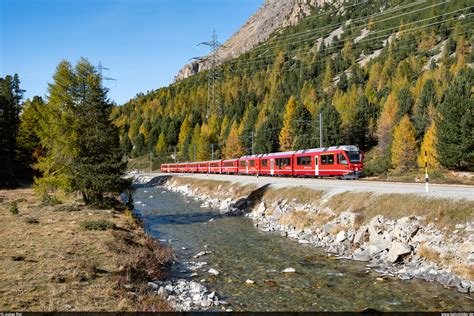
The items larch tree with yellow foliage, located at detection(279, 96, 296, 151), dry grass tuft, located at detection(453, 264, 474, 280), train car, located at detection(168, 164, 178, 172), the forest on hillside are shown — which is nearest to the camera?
dry grass tuft, located at detection(453, 264, 474, 280)

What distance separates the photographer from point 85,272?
1155cm

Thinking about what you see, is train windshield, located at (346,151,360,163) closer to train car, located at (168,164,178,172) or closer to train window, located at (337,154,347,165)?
train window, located at (337,154,347,165)

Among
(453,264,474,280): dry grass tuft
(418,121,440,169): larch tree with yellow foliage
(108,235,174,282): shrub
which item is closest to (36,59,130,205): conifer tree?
(108,235,174,282): shrub

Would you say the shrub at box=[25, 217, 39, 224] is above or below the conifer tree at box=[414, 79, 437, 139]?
below

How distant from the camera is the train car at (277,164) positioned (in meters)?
43.5

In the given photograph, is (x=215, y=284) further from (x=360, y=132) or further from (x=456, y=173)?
(x=360, y=132)

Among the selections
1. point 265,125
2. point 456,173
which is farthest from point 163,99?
point 456,173

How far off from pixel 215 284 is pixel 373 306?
5478mm

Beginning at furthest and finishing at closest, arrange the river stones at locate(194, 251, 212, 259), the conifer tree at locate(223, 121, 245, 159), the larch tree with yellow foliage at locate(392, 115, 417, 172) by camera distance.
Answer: the conifer tree at locate(223, 121, 245, 159) → the larch tree with yellow foliage at locate(392, 115, 417, 172) → the river stones at locate(194, 251, 212, 259)

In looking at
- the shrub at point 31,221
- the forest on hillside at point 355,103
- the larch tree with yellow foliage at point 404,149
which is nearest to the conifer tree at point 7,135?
the forest on hillside at point 355,103

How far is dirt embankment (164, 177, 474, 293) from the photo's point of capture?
41.9 feet

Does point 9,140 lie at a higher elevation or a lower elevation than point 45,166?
higher

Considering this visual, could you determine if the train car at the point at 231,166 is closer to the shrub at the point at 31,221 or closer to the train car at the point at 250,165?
the train car at the point at 250,165

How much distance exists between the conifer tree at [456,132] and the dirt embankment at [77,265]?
4196 cm
